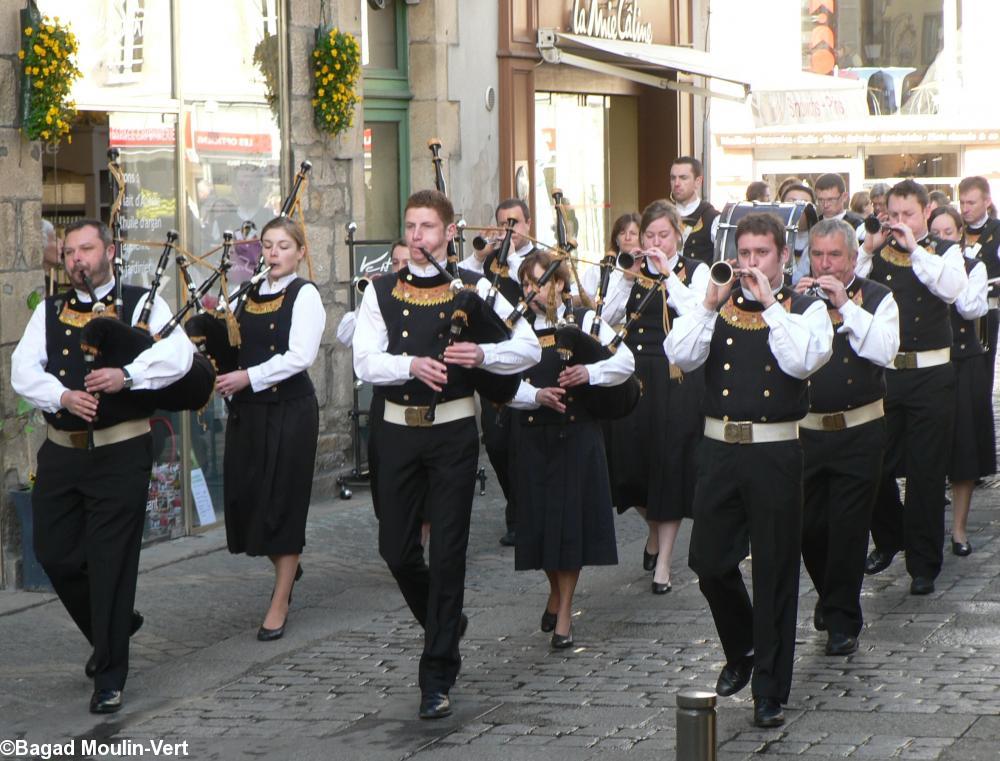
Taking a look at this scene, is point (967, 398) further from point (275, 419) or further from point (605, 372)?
point (275, 419)

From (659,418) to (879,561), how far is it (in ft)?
4.48

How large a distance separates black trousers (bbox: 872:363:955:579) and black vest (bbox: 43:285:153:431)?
3851 millimetres

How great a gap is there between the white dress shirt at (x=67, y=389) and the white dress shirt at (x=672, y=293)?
8.03 feet

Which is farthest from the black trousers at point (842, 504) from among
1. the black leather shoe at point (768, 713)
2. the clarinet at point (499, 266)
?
the clarinet at point (499, 266)

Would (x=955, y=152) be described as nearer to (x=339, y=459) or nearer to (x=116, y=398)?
(x=339, y=459)

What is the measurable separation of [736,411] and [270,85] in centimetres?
570

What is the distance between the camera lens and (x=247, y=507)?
8164 millimetres

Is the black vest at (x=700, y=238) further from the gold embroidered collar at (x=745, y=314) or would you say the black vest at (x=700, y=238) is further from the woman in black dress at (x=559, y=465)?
the gold embroidered collar at (x=745, y=314)

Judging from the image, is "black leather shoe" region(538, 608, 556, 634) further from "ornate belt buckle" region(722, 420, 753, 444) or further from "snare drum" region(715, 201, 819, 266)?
"snare drum" region(715, 201, 819, 266)

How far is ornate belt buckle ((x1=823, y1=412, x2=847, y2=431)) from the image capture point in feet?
23.8

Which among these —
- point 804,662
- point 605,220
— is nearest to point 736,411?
point 804,662

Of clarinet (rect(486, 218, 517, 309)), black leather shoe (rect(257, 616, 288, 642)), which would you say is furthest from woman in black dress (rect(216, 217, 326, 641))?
clarinet (rect(486, 218, 517, 309))

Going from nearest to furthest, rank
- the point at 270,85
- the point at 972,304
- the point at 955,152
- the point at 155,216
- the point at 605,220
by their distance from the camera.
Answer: the point at 972,304
the point at 155,216
the point at 270,85
the point at 605,220
the point at 955,152

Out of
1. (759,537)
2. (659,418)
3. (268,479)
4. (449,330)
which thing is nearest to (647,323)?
(659,418)
